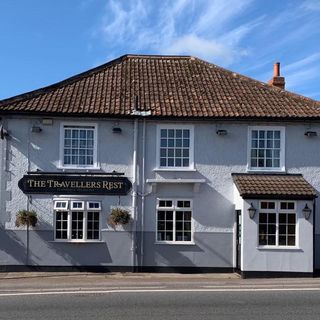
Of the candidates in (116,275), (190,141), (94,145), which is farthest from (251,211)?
(94,145)

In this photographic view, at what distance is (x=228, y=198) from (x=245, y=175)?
99cm

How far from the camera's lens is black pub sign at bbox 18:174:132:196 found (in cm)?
1845

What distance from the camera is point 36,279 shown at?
16.6 metres

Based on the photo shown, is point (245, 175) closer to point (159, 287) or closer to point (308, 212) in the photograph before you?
point (308, 212)

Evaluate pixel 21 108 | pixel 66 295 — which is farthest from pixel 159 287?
pixel 21 108

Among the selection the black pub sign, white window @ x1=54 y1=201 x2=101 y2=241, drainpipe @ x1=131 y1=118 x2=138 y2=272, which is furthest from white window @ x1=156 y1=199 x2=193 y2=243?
white window @ x1=54 y1=201 x2=101 y2=241

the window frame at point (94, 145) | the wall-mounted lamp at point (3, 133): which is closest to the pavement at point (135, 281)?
the window frame at point (94, 145)

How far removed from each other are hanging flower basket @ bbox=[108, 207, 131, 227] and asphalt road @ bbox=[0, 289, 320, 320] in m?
5.25

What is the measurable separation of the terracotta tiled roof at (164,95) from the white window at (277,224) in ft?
10.1

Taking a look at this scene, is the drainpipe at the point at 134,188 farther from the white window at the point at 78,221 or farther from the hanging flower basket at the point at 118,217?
the white window at the point at 78,221

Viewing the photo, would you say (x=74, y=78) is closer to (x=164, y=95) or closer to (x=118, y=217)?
(x=164, y=95)

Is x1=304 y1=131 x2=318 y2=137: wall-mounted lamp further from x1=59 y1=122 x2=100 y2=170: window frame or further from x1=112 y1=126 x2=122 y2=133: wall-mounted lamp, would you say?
x1=59 y1=122 x2=100 y2=170: window frame

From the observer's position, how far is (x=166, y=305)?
11.2 m

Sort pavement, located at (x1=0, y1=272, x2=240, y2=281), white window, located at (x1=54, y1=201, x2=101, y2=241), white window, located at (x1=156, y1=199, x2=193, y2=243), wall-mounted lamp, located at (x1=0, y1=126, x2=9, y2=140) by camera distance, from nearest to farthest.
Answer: pavement, located at (x1=0, y1=272, x2=240, y2=281), wall-mounted lamp, located at (x1=0, y1=126, x2=9, y2=140), white window, located at (x1=54, y1=201, x2=101, y2=241), white window, located at (x1=156, y1=199, x2=193, y2=243)
